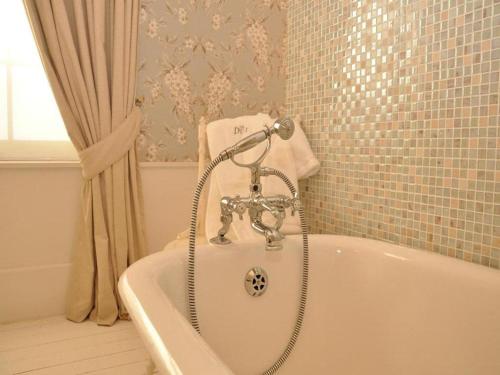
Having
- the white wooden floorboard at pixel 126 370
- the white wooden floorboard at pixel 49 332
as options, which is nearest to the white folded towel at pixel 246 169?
the white wooden floorboard at pixel 126 370

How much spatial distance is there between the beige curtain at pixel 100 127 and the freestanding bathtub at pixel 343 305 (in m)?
0.78

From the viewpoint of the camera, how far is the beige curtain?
67.1 inches

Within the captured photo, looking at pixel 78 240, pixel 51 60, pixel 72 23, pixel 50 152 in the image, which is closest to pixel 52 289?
pixel 78 240

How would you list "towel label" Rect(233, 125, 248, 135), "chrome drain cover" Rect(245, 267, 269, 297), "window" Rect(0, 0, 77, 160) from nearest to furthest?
"chrome drain cover" Rect(245, 267, 269, 297)
"towel label" Rect(233, 125, 248, 135)
"window" Rect(0, 0, 77, 160)

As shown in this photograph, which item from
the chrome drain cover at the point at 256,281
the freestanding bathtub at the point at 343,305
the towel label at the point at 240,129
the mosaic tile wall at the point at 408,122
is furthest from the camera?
the towel label at the point at 240,129

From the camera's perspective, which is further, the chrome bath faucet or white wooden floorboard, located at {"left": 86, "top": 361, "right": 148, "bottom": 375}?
white wooden floorboard, located at {"left": 86, "top": 361, "right": 148, "bottom": 375}

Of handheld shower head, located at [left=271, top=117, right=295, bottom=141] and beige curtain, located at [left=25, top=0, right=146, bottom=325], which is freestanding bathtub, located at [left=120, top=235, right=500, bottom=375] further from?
beige curtain, located at [left=25, top=0, right=146, bottom=325]

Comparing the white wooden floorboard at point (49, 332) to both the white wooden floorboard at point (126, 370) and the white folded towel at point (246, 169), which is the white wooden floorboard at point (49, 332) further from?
the white folded towel at point (246, 169)

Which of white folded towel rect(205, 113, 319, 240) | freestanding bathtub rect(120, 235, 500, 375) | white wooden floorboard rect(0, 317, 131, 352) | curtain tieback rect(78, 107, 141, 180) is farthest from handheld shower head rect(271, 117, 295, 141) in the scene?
white wooden floorboard rect(0, 317, 131, 352)

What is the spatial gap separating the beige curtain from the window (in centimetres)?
21

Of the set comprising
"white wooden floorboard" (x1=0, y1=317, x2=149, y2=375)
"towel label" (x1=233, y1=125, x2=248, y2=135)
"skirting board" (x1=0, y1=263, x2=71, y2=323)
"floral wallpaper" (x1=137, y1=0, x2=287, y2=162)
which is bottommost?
"white wooden floorboard" (x1=0, y1=317, x2=149, y2=375)

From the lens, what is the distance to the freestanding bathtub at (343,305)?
3.13 ft

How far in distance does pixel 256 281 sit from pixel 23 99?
1372mm

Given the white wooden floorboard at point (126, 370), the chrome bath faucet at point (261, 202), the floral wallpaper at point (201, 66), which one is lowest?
the white wooden floorboard at point (126, 370)
